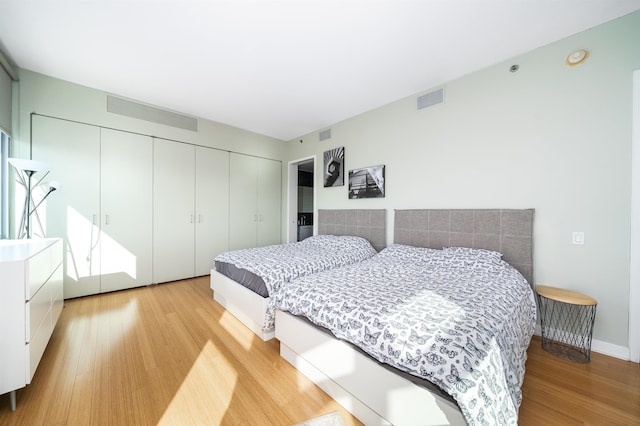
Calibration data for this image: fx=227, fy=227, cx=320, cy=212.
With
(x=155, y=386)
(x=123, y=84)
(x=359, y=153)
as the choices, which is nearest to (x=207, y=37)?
(x=123, y=84)

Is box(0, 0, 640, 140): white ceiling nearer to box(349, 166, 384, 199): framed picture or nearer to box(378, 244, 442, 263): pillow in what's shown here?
box(349, 166, 384, 199): framed picture

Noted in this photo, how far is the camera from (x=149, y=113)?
11.6ft

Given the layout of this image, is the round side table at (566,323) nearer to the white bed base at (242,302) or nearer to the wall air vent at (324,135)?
the white bed base at (242,302)

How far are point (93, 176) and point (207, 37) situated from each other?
Result: 2.55m

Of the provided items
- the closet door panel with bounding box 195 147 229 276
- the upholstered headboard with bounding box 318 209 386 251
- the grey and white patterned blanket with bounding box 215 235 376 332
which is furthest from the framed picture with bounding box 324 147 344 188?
the closet door panel with bounding box 195 147 229 276

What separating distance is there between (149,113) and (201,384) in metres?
3.83

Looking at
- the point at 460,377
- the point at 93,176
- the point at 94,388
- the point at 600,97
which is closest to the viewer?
the point at 460,377

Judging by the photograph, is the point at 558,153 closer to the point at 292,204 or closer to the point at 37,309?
the point at 292,204

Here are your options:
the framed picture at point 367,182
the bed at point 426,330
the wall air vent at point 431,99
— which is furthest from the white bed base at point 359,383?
the wall air vent at point 431,99

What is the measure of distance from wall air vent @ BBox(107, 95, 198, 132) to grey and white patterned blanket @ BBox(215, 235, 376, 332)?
2.44 meters

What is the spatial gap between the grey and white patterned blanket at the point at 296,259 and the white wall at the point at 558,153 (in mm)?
1185

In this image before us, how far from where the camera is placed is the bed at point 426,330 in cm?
103

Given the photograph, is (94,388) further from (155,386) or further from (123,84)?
(123,84)

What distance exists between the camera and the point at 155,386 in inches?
62.4
